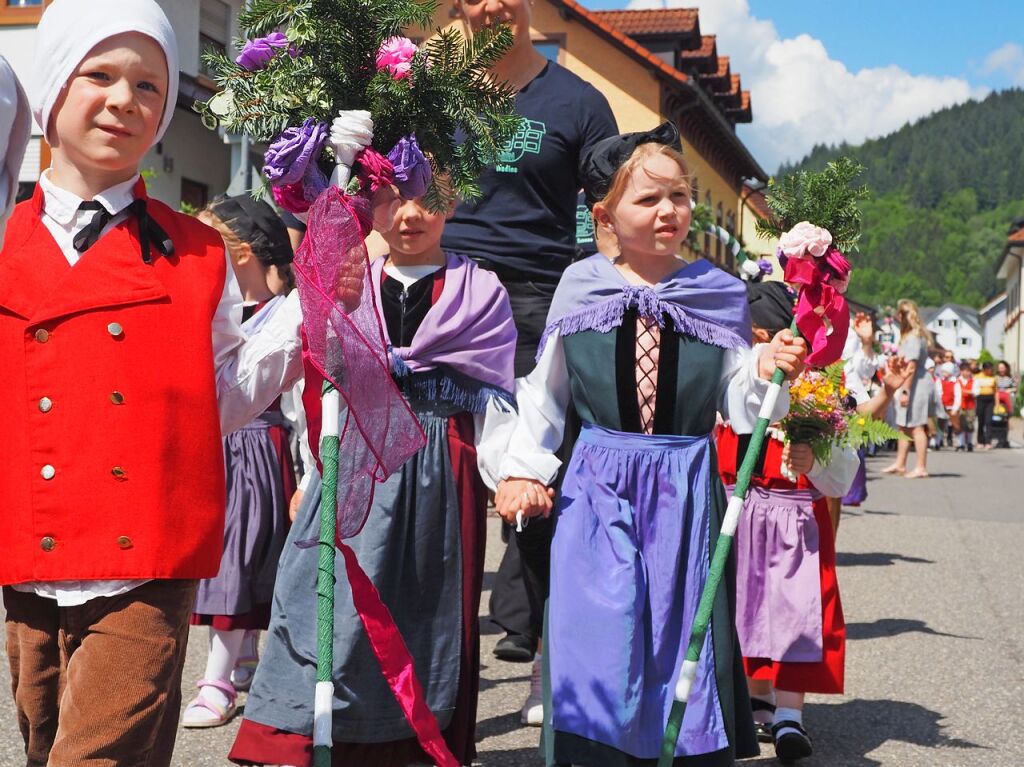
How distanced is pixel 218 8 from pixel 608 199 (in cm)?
2106

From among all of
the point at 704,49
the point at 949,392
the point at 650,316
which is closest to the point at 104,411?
the point at 650,316

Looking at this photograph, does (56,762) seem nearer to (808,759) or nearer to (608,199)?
(608,199)

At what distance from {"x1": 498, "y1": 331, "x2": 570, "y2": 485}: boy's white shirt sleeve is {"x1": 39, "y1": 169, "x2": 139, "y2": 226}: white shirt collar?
59.9 inches

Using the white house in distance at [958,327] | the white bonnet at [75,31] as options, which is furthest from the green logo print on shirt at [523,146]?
the white house in distance at [958,327]

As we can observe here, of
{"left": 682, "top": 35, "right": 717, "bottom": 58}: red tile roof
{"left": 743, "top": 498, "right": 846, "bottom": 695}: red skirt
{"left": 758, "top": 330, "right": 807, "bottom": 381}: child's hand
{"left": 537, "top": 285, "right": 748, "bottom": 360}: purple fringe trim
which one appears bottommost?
{"left": 743, "top": 498, "right": 846, "bottom": 695}: red skirt

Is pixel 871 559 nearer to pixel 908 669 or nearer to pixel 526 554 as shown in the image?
pixel 908 669

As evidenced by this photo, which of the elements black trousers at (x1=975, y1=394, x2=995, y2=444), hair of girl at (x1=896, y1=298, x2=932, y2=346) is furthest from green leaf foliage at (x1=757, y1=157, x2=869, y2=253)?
black trousers at (x1=975, y1=394, x2=995, y2=444)

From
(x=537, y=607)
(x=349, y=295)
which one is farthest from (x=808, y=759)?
(x=349, y=295)

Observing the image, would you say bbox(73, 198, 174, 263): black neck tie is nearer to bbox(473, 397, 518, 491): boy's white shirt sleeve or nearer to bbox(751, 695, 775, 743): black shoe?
bbox(473, 397, 518, 491): boy's white shirt sleeve

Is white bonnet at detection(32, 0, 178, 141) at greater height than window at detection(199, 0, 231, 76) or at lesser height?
lesser

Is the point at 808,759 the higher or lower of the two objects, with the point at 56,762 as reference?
lower

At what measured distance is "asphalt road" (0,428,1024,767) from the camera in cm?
524

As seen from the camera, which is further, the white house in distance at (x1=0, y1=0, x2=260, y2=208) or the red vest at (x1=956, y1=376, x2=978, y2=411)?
the red vest at (x1=956, y1=376, x2=978, y2=411)

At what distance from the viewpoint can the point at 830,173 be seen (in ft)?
13.8
